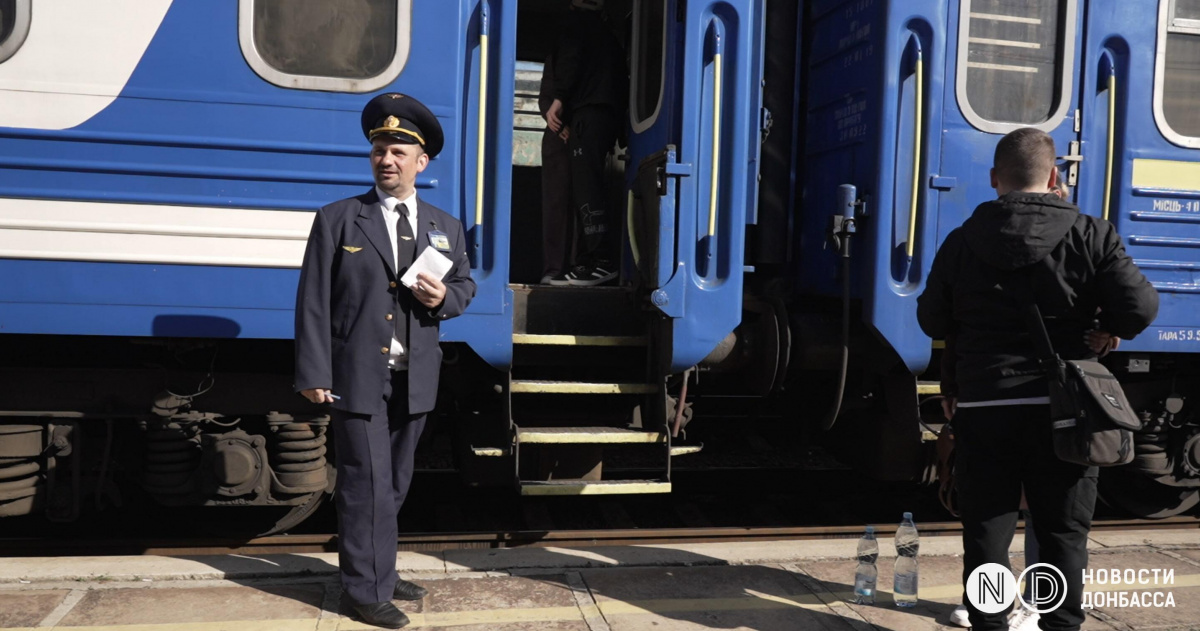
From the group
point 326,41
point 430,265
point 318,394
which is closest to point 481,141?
point 326,41

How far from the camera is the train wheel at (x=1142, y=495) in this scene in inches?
209

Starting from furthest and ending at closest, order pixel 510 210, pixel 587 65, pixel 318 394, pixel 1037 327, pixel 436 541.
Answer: pixel 587 65
pixel 510 210
pixel 436 541
pixel 318 394
pixel 1037 327

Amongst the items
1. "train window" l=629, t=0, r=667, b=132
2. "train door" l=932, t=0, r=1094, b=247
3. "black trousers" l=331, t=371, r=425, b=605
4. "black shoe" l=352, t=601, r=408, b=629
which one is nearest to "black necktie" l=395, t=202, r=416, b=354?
"black trousers" l=331, t=371, r=425, b=605

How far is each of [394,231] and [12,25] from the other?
180cm

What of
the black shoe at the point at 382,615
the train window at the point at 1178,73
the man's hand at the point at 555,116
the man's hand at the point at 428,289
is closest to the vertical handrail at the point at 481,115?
the man's hand at the point at 428,289

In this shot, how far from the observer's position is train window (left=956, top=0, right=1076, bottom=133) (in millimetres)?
4727

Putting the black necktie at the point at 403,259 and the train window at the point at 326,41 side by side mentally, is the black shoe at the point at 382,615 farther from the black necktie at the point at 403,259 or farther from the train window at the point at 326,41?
the train window at the point at 326,41

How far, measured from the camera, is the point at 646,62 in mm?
4996

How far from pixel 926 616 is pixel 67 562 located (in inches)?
131

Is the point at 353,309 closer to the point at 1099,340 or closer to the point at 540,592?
the point at 540,592

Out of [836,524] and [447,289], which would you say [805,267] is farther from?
[447,289]

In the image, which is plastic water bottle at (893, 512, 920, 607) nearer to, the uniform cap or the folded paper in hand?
the folded paper in hand

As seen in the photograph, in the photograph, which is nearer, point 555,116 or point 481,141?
point 481,141

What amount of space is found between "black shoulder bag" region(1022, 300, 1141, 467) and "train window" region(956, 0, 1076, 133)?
2.13m
